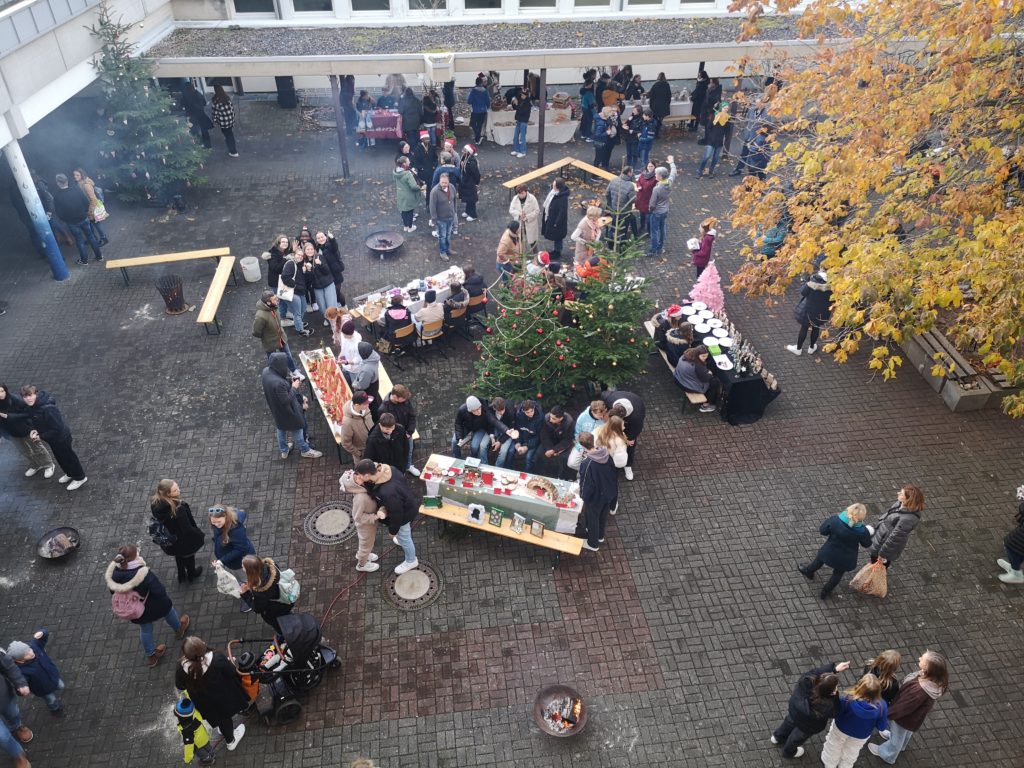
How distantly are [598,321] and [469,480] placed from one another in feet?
9.83

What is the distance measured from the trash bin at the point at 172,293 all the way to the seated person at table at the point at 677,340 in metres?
8.55

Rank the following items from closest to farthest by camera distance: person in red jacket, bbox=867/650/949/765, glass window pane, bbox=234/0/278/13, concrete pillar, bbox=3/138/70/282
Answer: person in red jacket, bbox=867/650/949/765 → concrete pillar, bbox=3/138/70/282 → glass window pane, bbox=234/0/278/13

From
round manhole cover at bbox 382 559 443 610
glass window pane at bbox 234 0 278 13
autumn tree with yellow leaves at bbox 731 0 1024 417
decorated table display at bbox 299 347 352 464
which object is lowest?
round manhole cover at bbox 382 559 443 610

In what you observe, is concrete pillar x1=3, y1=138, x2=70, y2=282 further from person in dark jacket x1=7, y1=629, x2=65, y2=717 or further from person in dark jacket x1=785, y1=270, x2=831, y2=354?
person in dark jacket x1=785, y1=270, x2=831, y2=354

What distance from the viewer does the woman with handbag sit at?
551 inches

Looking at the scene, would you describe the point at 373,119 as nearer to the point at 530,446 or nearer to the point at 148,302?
the point at 148,302

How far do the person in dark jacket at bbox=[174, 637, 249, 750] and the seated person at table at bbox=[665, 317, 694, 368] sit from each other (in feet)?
24.5

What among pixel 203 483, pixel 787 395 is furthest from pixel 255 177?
pixel 787 395

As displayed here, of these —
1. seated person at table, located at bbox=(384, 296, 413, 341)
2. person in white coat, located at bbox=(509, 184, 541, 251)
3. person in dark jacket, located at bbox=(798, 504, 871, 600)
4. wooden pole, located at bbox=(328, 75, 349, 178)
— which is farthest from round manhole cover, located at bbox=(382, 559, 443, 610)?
wooden pole, located at bbox=(328, 75, 349, 178)

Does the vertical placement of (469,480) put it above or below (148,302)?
above

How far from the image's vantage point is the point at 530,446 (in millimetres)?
9500

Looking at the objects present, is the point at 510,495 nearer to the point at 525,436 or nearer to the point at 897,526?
the point at 525,436

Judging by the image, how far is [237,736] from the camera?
6.97 metres

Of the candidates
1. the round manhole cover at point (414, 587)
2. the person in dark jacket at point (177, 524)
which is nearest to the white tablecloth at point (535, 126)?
the round manhole cover at point (414, 587)
